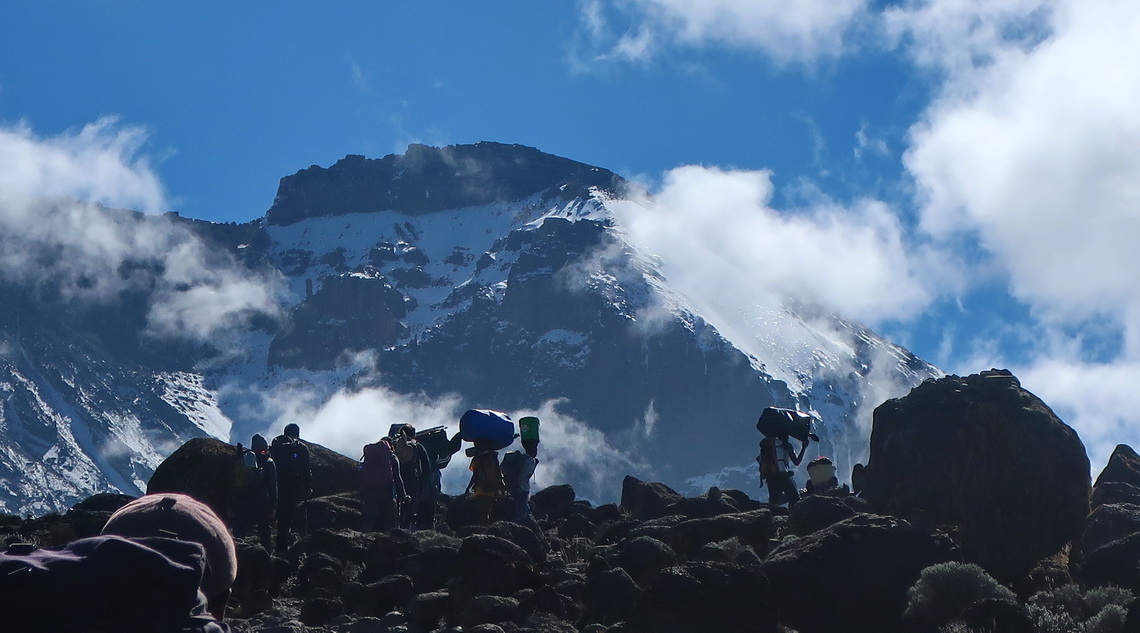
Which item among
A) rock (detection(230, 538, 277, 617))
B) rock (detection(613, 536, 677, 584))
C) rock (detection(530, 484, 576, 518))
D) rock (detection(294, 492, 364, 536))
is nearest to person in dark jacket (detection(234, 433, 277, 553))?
rock (detection(294, 492, 364, 536))

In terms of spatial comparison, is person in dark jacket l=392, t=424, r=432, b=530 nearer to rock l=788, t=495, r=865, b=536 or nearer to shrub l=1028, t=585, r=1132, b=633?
rock l=788, t=495, r=865, b=536

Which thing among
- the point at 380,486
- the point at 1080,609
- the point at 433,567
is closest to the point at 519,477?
the point at 380,486

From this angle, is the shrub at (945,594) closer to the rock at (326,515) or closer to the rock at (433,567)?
the rock at (433,567)

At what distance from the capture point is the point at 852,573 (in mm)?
10062

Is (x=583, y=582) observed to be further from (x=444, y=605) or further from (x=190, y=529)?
(x=190, y=529)

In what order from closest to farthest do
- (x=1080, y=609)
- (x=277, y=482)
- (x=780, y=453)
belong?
(x=1080, y=609), (x=277, y=482), (x=780, y=453)

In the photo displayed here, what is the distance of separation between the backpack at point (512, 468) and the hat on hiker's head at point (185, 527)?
1241 cm

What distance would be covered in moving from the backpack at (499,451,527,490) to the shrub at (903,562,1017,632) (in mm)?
8016

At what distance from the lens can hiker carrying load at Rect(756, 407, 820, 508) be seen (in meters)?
18.2

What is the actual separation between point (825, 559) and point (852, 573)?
250 millimetres

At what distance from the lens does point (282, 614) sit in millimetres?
12000

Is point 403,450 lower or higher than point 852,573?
higher

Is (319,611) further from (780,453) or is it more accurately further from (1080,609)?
(780,453)

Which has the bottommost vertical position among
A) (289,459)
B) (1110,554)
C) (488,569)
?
(488,569)
